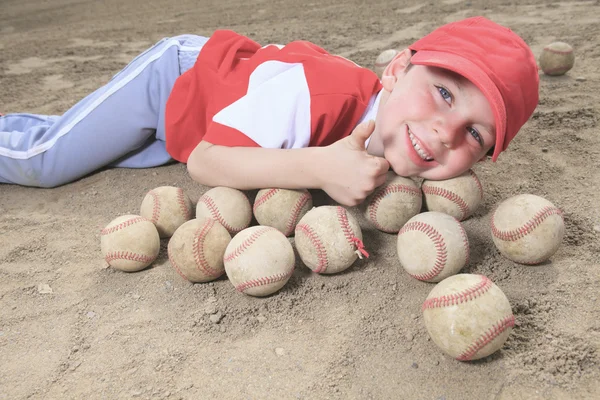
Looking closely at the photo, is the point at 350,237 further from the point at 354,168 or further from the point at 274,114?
the point at 274,114

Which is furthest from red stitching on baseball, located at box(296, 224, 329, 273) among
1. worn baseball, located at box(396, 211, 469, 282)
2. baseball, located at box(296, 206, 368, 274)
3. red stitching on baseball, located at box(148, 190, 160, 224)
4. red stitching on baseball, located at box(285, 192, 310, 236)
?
red stitching on baseball, located at box(148, 190, 160, 224)

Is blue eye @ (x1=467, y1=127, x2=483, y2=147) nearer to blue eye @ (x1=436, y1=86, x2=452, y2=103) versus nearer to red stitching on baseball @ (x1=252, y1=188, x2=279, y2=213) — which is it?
blue eye @ (x1=436, y1=86, x2=452, y2=103)

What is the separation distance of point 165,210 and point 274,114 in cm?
70

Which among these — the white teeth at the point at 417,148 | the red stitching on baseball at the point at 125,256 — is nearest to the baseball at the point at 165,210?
the red stitching on baseball at the point at 125,256

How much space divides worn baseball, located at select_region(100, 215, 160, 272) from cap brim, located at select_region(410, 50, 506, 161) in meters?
1.40

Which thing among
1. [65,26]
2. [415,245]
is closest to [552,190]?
[415,245]

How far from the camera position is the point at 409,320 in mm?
2012

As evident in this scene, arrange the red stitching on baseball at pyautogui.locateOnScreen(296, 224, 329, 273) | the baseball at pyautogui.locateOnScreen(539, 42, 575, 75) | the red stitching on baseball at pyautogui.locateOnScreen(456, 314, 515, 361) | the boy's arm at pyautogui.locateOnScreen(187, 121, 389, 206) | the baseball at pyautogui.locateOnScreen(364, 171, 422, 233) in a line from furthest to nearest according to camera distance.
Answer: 1. the baseball at pyautogui.locateOnScreen(539, 42, 575, 75)
2. the baseball at pyautogui.locateOnScreen(364, 171, 422, 233)
3. the boy's arm at pyautogui.locateOnScreen(187, 121, 389, 206)
4. the red stitching on baseball at pyautogui.locateOnScreen(296, 224, 329, 273)
5. the red stitching on baseball at pyautogui.locateOnScreen(456, 314, 515, 361)

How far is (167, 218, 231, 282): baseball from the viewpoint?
84.2 inches

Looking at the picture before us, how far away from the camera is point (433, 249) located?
2.05 meters

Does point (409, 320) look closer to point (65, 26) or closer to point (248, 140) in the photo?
point (248, 140)

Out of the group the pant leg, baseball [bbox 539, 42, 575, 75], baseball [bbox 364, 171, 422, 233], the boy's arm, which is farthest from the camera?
baseball [bbox 539, 42, 575, 75]

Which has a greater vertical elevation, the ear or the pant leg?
the ear

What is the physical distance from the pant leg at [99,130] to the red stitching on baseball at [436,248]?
5.53 ft
